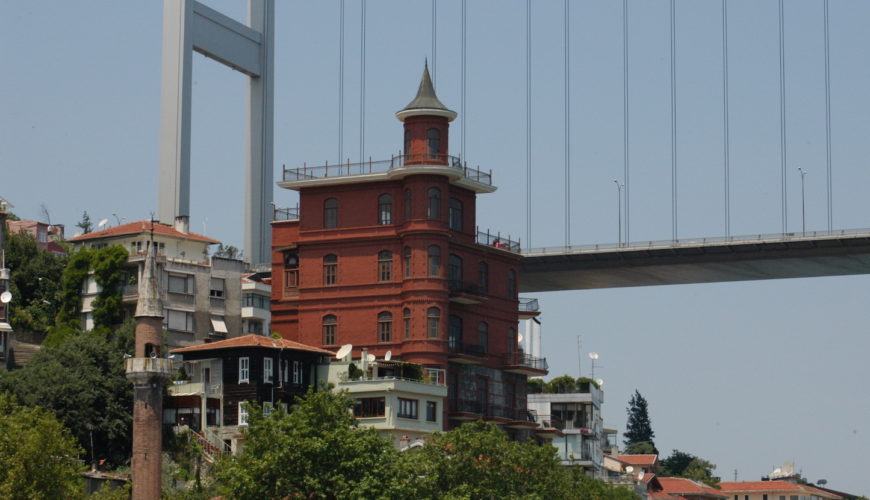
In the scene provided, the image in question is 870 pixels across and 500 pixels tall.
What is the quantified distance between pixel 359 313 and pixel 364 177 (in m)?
7.75

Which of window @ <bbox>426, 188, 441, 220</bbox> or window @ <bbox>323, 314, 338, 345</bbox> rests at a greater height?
window @ <bbox>426, 188, 441, 220</bbox>

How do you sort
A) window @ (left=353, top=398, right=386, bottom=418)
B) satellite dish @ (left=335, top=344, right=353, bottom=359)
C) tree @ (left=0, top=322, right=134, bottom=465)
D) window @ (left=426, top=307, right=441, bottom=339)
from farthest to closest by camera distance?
window @ (left=426, top=307, right=441, bottom=339) < satellite dish @ (left=335, top=344, right=353, bottom=359) < window @ (left=353, top=398, right=386, bottom=418) < tree @ (left=0, top=322, right=134, bottom=465)

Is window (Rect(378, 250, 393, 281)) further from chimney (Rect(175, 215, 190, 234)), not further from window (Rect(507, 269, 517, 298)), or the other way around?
chimney (Rect(175, 215, 190, 234))

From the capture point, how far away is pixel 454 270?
11900 cm

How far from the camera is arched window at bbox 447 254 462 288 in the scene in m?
118

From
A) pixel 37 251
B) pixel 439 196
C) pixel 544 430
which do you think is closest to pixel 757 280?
pixel 544 430

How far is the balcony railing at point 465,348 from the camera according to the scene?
118 m

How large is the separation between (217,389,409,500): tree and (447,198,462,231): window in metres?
31.9

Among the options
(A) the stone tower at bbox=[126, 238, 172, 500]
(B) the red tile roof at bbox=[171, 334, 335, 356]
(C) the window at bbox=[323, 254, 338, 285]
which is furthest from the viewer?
(C) the window at bbox=[323, 254, 338, 285]

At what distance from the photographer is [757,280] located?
156 meters

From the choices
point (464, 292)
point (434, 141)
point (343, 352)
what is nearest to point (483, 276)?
point (464, 292)

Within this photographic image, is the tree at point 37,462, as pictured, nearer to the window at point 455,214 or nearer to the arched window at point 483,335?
the window at point 455,214

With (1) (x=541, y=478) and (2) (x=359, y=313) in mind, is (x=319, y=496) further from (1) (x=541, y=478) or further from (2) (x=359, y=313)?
(2) (x=359, y=313)

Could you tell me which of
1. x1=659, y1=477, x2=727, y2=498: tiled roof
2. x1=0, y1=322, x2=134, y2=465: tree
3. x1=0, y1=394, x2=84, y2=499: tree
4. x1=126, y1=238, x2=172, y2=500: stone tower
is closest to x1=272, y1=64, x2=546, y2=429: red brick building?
x1=0, y1=322, x2=134, y2=465: tree
